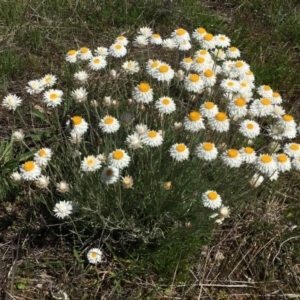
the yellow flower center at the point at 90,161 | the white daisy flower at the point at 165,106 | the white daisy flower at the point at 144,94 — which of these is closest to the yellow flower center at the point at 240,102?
the white daisy flower at the point at 165,106

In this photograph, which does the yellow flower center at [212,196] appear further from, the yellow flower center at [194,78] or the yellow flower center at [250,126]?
the yellow flower center at [194,78]

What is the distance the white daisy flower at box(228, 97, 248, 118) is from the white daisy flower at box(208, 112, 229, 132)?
0.53 ft

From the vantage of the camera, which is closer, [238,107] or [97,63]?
[238,107]

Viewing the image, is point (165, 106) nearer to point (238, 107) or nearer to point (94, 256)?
point (238, 107)

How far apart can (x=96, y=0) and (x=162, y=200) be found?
7.69 ft

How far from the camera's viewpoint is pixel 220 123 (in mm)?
2320

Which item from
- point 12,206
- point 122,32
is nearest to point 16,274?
point 12,206

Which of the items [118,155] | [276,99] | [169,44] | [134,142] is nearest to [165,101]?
[134,142]

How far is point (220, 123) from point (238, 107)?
0.19m

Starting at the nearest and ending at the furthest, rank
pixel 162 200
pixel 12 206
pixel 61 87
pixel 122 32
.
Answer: pixel 162 200 → pixel 12 206 → pixel 61 87 → pixel 122 32

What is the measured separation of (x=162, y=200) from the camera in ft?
8.09

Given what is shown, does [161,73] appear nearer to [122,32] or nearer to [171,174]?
[171,174]

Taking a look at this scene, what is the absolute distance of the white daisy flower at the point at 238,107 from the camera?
8.03 ft

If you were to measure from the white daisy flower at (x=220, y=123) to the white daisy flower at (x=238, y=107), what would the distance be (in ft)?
0.53
